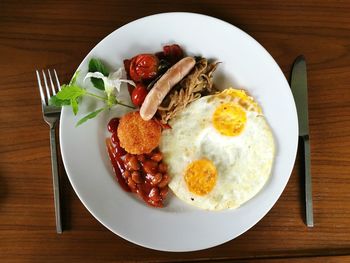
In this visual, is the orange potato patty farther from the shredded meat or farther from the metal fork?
the metal fork

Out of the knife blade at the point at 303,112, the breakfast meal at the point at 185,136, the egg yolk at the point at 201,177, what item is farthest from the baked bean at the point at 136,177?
the knife blade at the point at 303,112

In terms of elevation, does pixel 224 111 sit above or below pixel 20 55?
below

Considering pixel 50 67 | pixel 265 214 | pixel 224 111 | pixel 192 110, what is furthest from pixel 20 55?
pixel 265 214

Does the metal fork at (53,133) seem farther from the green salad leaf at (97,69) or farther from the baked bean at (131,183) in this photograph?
the baked bean at (131,183)

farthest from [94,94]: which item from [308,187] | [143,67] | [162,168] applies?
[308,187]

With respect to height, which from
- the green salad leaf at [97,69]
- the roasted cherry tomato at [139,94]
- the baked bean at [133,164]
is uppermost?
the green salad leaf at [97,69]

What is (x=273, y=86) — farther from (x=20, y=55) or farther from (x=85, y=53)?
(x=20, y=55)
